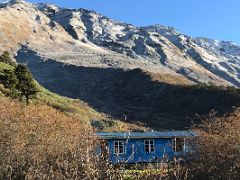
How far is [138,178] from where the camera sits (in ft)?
31.5

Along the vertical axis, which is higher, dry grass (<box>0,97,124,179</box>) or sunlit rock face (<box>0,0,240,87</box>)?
sunlit rock face (<box>0,0,240,87</box>)

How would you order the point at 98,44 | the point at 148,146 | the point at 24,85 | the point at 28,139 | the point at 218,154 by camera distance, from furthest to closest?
the point at 98,44, the point at 24,85, the point at 148,146, the point at 28,139, the point at 218,154

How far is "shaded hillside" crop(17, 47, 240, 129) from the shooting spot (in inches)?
3388

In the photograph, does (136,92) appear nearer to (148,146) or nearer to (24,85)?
(24,85)

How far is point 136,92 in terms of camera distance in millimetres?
106688

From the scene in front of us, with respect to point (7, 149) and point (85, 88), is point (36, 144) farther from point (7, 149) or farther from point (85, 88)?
point (85, 88)

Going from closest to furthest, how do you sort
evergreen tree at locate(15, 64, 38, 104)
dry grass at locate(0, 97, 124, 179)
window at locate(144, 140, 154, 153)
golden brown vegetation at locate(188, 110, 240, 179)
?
dry grass at locate(0, 97, 124, 179) → golden brown vegetation at locate(188, 110, 240, 179) → window at locate(144, 140, 154, 153) → evergreen tree at locate(15, 64, 38, 104)

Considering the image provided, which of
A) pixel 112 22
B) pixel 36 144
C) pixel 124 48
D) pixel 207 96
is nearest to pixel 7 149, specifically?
pixel 36 144

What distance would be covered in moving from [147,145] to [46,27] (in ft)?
397

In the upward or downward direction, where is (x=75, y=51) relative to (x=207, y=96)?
upward

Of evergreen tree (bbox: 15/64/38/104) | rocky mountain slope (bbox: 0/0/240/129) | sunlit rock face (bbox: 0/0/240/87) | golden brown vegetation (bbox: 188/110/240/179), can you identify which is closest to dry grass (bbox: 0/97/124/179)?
golden brown vegetation (bbox: 188/110/240/179)

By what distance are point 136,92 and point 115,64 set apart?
24856 mm

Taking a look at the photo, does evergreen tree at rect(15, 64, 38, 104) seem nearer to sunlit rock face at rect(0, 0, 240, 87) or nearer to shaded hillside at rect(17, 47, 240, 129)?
shaded hillside at rect(17, 47, 240, 129)

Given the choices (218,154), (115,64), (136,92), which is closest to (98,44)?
(115,64)
